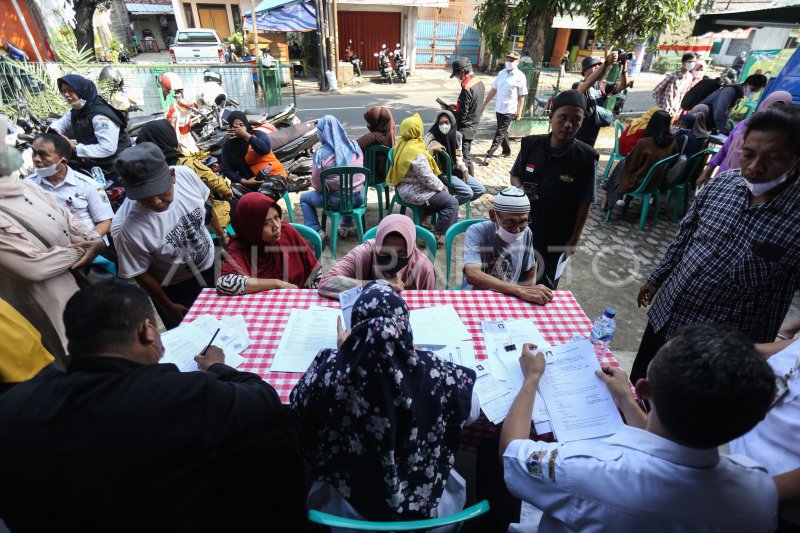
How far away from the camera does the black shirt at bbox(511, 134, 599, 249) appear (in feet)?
9.41

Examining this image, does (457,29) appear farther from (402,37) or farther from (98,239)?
(98,239)

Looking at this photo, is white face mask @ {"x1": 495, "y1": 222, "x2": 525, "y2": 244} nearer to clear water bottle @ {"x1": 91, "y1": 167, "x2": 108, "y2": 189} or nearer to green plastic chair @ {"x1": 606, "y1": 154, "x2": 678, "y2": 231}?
green plastic chair @ {"x1": 606, "y1": 154, "x2": 678, "y2": 231}

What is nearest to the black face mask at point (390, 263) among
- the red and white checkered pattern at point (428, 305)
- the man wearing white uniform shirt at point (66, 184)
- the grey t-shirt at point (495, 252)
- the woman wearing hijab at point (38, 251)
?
the red and white checkered pattern at point (428, 305)

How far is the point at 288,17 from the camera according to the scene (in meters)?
14.1

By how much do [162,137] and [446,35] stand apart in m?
19.0

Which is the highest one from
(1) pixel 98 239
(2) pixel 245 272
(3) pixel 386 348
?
(3) pixel 386 348

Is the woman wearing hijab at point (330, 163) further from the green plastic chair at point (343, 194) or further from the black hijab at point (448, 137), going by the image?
the black hijab at point (448, 137)

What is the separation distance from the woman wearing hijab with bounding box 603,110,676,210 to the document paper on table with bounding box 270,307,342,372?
482 centimetres

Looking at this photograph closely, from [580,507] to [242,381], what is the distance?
1.18 meters

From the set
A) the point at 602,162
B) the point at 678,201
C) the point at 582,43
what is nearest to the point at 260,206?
the point at 678,201

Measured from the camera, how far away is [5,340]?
1582 mm

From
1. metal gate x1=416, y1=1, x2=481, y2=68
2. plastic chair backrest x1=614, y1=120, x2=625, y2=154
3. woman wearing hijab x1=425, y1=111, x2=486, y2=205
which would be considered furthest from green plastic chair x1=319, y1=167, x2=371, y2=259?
metal gate x1=416, y1=1, x2=481, y2=68

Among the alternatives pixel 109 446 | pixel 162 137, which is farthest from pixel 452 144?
pixel 109 446

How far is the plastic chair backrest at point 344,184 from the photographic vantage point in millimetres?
4199
